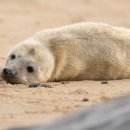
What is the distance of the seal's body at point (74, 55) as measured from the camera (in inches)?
344

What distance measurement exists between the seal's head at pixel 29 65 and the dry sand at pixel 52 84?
0.23m

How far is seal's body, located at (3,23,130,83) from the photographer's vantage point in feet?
28.7

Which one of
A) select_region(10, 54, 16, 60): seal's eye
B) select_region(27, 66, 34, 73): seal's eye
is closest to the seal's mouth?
select_region(27, 66, 34, 73): seal's eye

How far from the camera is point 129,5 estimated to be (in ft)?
78.8

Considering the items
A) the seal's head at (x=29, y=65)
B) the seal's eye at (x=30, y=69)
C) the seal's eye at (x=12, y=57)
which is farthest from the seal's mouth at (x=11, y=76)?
the seal's eye at (x=12, y=57)

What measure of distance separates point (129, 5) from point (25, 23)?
673 centimetres

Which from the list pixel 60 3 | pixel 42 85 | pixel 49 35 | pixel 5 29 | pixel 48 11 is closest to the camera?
pixel 42 85

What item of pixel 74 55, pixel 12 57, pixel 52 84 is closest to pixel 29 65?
pixel 12 57

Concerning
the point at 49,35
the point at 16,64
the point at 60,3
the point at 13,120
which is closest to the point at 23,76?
the point at 16,64

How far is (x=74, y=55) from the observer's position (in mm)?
9016

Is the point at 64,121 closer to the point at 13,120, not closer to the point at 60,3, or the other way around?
the point at 13,120

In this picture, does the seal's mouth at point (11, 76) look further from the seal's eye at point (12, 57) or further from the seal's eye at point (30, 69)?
the seal's eye at point (12, 57)

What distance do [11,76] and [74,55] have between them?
99 centimetres

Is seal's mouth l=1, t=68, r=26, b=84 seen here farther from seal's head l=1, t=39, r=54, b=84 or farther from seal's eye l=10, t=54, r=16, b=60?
seal's eye l=10, t=54, r=16, b=60
